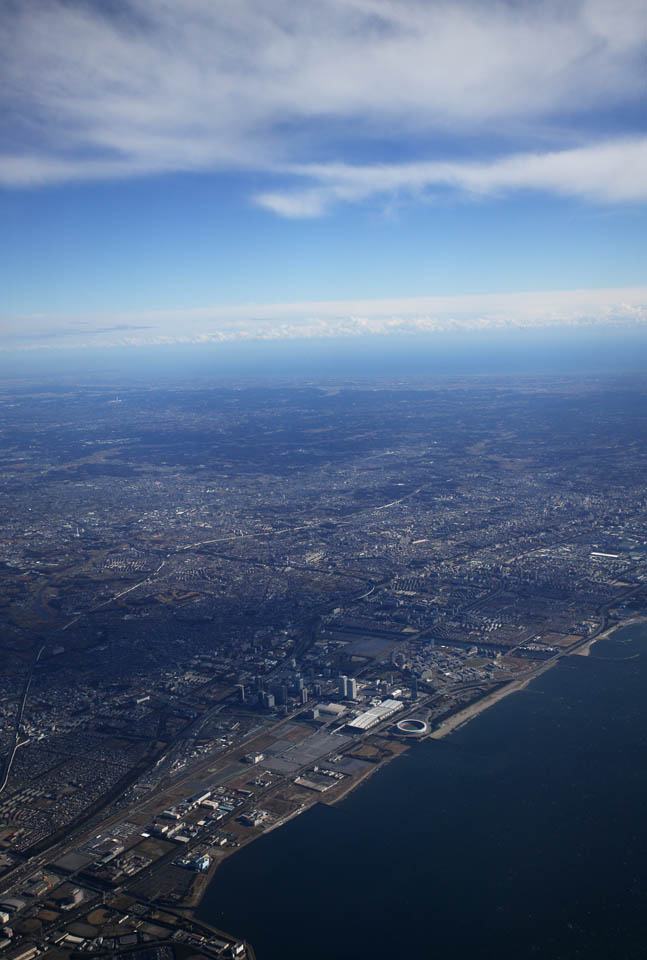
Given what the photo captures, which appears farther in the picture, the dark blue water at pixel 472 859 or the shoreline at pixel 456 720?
the shoreline at pixel 456 720

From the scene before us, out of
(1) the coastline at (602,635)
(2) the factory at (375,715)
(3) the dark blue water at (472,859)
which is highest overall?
(1) the coastline at (602,635)

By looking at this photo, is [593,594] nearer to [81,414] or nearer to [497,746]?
[497,746]

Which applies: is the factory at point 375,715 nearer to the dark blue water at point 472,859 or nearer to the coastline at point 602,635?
the dark blue water at point 472,859

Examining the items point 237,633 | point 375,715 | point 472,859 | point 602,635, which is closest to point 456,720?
point 375,715

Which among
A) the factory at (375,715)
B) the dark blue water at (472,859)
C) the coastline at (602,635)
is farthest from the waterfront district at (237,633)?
the dark blue water at (472,859)

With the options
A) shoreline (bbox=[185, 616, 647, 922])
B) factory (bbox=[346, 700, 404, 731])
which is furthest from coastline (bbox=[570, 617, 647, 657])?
factory (bbox=[346, 700, 404, 731])
